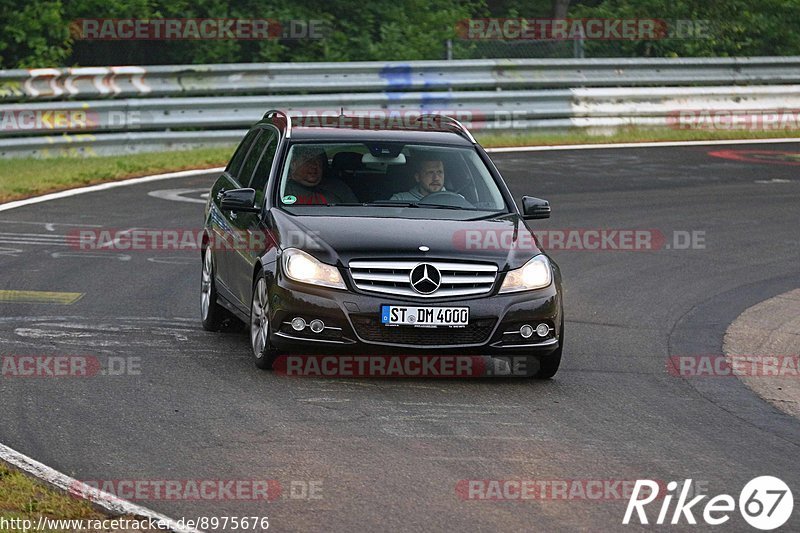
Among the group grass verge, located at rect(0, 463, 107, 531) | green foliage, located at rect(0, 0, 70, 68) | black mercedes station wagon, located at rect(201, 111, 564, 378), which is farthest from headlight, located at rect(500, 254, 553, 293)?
green foliage, located at rect(0, 0, 70, 68)

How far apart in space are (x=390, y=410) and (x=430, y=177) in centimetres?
→ 241

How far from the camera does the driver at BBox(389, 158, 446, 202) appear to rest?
10.4 metres

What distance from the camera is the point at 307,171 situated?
1051 cm

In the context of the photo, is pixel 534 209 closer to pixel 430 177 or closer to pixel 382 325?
pixel 430 177

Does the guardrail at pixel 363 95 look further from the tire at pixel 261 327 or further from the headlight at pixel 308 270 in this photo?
the headlight at pixel 308 270

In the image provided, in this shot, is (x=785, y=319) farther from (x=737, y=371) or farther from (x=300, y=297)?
(x=300, y=297)

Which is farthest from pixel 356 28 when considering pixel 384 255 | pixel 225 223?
pixel 384 255

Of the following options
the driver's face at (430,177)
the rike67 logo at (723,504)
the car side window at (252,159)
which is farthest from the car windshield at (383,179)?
the rike67 logo at (723,504)

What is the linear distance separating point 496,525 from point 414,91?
1791 centimetres

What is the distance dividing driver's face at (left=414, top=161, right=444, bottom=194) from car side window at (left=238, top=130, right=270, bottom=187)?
1.28 meters

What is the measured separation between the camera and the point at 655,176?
20.9 metres

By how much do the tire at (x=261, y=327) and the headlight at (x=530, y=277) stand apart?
4.69 feet

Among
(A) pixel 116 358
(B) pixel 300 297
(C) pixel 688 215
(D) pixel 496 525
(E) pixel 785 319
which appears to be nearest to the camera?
(D) pixel 496 525

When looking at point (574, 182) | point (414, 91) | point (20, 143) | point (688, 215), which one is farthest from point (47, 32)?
point (688, 215)
